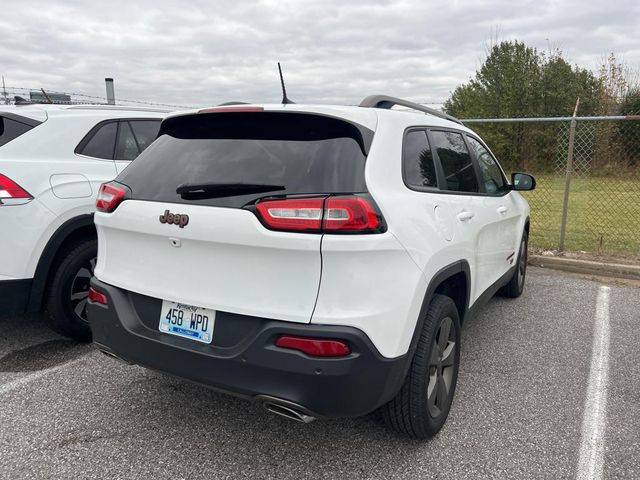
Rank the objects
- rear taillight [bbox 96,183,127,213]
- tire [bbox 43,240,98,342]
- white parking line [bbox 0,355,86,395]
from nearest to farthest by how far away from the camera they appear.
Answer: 1. rear taillight [bbox 96,183,127,213]
2. white parking line [bbox 0,355,86,395]
3. tire [bbox 43,240,98,342]

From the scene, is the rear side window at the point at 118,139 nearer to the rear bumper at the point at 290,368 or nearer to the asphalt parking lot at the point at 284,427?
the asphalt parking lot at the point at 284,427

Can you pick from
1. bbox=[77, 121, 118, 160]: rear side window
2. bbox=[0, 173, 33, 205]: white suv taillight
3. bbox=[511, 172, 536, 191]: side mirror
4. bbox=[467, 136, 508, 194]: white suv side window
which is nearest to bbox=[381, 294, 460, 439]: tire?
bbox=[467, 136, 508, 194]: white suv side window

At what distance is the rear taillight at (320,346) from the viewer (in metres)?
1.99

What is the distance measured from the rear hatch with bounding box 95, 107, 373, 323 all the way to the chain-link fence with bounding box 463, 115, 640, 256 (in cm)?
512

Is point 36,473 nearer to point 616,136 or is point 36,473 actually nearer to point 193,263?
point 193,263

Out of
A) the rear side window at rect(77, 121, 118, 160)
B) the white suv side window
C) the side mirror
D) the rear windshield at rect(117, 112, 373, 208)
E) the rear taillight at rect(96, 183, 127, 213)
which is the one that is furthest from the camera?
the side mirror

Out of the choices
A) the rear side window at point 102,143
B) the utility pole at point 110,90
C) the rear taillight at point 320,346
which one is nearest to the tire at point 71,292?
the rear side window at point 102,143

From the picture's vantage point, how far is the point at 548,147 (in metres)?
9.90

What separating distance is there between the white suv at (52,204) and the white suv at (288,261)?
1.03 m

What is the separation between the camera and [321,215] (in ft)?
6.59

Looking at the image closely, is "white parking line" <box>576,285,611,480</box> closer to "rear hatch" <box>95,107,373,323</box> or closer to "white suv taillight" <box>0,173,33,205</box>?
"rear hatch" <box>95,107,373,323</box>

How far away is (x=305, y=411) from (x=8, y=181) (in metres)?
2.49

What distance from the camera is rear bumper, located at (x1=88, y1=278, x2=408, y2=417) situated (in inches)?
78.9

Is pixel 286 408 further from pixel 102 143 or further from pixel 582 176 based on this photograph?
pixel 582 176
